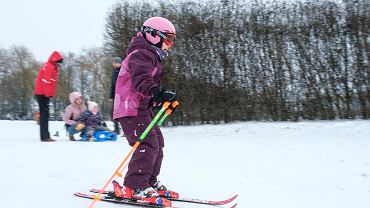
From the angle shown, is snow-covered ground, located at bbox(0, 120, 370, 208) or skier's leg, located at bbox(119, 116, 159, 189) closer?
skier's leg, located at bbox(119, 116, 159, 189)

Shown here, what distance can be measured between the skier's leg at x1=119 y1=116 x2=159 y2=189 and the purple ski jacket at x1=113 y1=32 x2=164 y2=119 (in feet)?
0.32

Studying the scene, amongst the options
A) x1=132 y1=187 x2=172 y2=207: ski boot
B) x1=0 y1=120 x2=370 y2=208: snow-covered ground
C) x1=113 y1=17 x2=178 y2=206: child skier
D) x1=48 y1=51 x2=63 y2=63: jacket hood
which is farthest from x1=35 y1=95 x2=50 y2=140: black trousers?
x1=132 y1=187 x2=172 y2=207: ski boot

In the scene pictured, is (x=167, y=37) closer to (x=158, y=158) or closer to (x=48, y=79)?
(x=158, y=158)

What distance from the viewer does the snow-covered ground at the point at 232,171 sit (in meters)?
4.18

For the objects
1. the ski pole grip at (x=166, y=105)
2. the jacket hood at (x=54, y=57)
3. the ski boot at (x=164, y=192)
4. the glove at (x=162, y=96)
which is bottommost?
the ski boot at (x=164, y=192)

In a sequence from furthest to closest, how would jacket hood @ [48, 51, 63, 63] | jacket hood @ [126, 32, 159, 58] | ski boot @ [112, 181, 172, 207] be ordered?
jacket hood @ [48, 51, 63, 63] < jacket hood @ [126, 32, 159, 58] < ski boot @ [112, 181, 172, 207]

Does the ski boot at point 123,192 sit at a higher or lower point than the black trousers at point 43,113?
lower

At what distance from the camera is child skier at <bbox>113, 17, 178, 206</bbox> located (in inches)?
143

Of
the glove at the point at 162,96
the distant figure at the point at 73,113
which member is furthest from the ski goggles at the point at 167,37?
the distant figure at the point at 73,113

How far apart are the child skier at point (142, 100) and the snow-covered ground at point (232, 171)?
345mm

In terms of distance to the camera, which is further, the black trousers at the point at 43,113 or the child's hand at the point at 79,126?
the child's hand at the point at 79,126

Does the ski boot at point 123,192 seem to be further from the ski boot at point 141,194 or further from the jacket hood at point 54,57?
the jacket hood at point 54,57

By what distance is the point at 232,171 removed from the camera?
19.6ft

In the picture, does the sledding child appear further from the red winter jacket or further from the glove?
the glove
